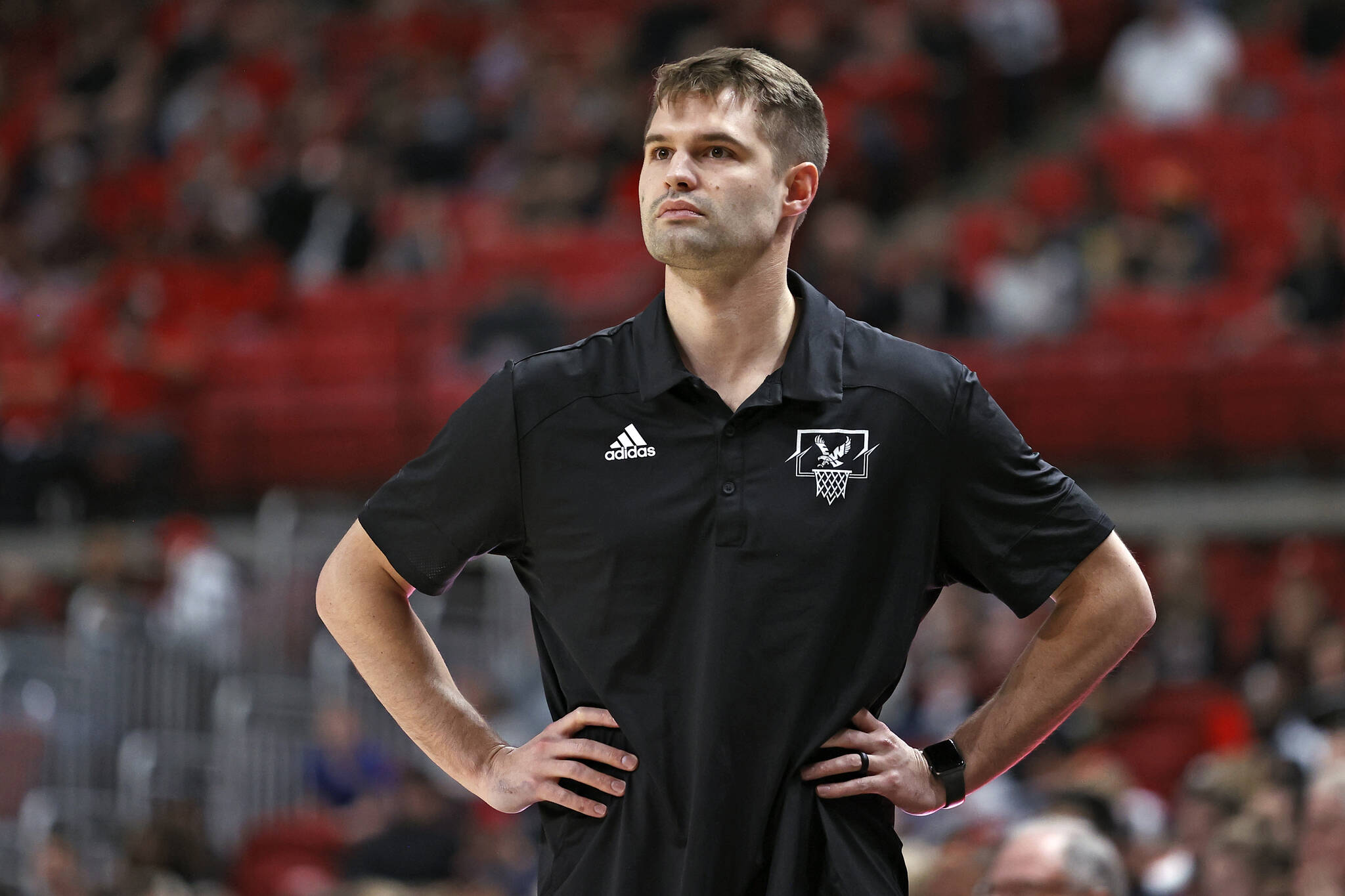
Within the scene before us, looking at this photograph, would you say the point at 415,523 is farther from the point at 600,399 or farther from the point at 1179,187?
the point at 1179,187

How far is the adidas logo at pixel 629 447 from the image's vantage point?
8.34 feet

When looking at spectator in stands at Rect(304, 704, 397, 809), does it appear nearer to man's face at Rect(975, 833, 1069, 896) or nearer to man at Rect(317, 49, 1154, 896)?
man's face at Rect(975, 833, 1069, 896)

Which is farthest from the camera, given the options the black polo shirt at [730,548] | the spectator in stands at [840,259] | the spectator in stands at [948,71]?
the spectator in stands at [948,71]

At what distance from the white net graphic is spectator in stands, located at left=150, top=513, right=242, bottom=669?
694 centimetres

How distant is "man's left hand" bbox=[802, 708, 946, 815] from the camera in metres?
2.48

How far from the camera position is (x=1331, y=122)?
9.67 meters

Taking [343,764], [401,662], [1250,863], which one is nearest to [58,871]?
[343,764]

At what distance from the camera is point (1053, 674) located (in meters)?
2.70

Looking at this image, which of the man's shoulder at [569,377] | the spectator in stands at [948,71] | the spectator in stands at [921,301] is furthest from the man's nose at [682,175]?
the spectator in stands at [948,71]

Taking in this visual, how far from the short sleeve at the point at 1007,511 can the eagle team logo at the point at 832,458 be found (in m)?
0.14

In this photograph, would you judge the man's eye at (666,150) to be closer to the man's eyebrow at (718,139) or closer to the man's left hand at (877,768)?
the man's eyebrow at (718,139)

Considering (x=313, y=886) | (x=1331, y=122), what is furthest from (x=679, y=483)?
(x=1331, y=122)

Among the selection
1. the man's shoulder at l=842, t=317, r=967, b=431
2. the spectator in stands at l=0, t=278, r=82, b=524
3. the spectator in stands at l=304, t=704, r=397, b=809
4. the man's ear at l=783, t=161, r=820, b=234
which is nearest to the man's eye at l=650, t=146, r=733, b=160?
the man's ear at l=783, t=161, r=820, b=234

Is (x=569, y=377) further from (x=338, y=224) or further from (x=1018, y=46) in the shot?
(x=338, y=224)
